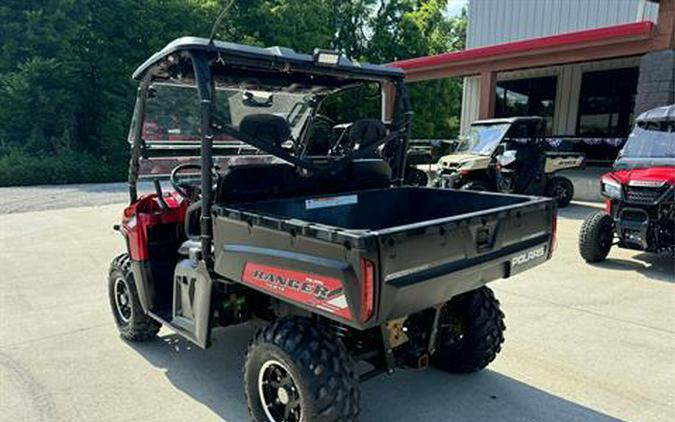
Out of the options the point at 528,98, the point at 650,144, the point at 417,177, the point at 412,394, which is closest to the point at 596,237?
the point at 650,144

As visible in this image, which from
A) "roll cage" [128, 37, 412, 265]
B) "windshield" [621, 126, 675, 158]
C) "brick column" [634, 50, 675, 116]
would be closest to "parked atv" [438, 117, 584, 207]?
"brick column" [634, 50, 675, 116]

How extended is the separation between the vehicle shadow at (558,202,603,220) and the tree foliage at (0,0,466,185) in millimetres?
14527

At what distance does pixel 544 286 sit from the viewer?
5176 mm

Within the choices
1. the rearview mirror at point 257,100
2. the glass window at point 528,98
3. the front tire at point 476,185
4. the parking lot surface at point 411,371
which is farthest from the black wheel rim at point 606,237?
the glass window at point 528,98

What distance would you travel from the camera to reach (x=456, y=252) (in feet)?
Result: 7.60

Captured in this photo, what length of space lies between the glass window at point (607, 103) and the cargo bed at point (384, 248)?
14.9 metres

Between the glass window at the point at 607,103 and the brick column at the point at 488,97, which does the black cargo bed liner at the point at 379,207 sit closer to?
the brick column at the point at 488,97

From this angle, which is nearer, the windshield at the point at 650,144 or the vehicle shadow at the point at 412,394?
the vehicle shadow at the point at 412,394

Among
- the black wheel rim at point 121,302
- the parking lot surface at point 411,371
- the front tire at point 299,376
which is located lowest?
the parking lot surface at point 411,371

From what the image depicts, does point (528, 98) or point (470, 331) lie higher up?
point (528, 98)

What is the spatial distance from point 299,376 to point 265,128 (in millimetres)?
1314

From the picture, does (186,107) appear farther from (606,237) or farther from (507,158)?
(507,158)

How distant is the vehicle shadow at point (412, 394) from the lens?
110 inches

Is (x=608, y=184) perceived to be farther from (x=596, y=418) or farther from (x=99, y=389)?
(x=99, y=389)
